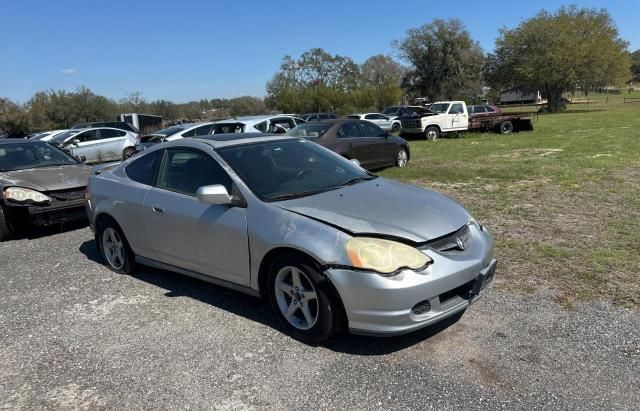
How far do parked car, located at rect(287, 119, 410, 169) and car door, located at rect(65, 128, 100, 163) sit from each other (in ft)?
29.7

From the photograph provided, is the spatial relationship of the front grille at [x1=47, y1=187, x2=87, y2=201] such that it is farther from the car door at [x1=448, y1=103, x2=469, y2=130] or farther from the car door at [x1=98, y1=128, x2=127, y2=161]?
the car door at [x1=448, y1=103, x2=469, y2=130]

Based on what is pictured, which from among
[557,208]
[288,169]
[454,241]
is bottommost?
[557,208]

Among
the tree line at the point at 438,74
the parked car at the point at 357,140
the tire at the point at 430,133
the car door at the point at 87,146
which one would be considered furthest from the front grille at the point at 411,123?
the tree line at the point at 438,74

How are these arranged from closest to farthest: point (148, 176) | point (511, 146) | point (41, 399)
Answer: point (41, 399) < point (148, 176) < point (511, 146)

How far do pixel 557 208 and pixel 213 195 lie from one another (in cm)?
570

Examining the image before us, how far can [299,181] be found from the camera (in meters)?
4.21

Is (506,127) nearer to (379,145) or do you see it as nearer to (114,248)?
(379,145)

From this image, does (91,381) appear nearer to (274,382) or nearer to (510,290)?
(274,382)

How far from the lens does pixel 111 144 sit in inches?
729

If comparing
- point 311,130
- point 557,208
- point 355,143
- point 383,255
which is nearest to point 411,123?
point 355,143

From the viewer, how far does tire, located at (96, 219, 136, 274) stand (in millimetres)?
5152

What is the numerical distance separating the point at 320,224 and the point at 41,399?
2.09 metres

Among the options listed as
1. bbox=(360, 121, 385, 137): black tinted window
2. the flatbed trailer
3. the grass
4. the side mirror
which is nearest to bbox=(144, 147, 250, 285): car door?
the side mirror

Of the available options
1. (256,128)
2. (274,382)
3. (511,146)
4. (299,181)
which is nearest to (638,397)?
(274,382)
